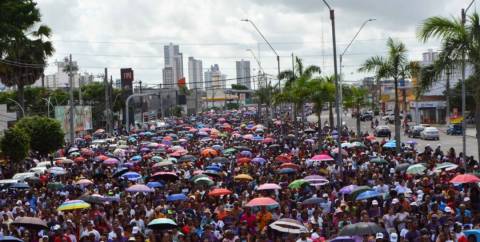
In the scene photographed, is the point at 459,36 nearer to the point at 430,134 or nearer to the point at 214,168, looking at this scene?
the point at 214,168

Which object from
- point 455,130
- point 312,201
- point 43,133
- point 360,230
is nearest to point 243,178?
point 312,201

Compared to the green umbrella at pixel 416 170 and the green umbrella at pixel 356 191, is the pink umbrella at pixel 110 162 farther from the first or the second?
the green umbrella at pixel 356 191

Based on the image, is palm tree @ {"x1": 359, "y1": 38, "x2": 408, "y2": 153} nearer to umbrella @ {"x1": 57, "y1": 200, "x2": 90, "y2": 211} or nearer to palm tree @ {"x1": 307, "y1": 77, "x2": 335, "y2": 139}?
palm tree @ {"x1": 307, "y1": 77, "x2": 335, "y2": 139}

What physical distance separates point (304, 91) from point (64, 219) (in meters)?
25.5

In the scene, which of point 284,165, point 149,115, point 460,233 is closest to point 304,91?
point 284,165

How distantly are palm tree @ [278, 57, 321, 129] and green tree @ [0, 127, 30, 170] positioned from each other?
14.1 metres

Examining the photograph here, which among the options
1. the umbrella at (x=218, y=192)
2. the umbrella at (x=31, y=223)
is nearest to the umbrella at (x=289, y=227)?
the umbrella at (x=31, y=223)

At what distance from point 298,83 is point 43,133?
13.8m

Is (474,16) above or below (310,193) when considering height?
above

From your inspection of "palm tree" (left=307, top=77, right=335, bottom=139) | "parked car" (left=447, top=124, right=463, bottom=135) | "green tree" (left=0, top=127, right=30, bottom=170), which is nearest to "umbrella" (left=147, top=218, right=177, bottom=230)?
"green tree" (left=0, top=127, right=30, bottom=170)

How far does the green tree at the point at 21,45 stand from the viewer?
146 ft

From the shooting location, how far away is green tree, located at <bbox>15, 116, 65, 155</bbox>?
4272 cm

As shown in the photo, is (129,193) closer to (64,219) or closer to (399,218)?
(64,219)

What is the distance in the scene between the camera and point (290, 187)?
21.5 meters
